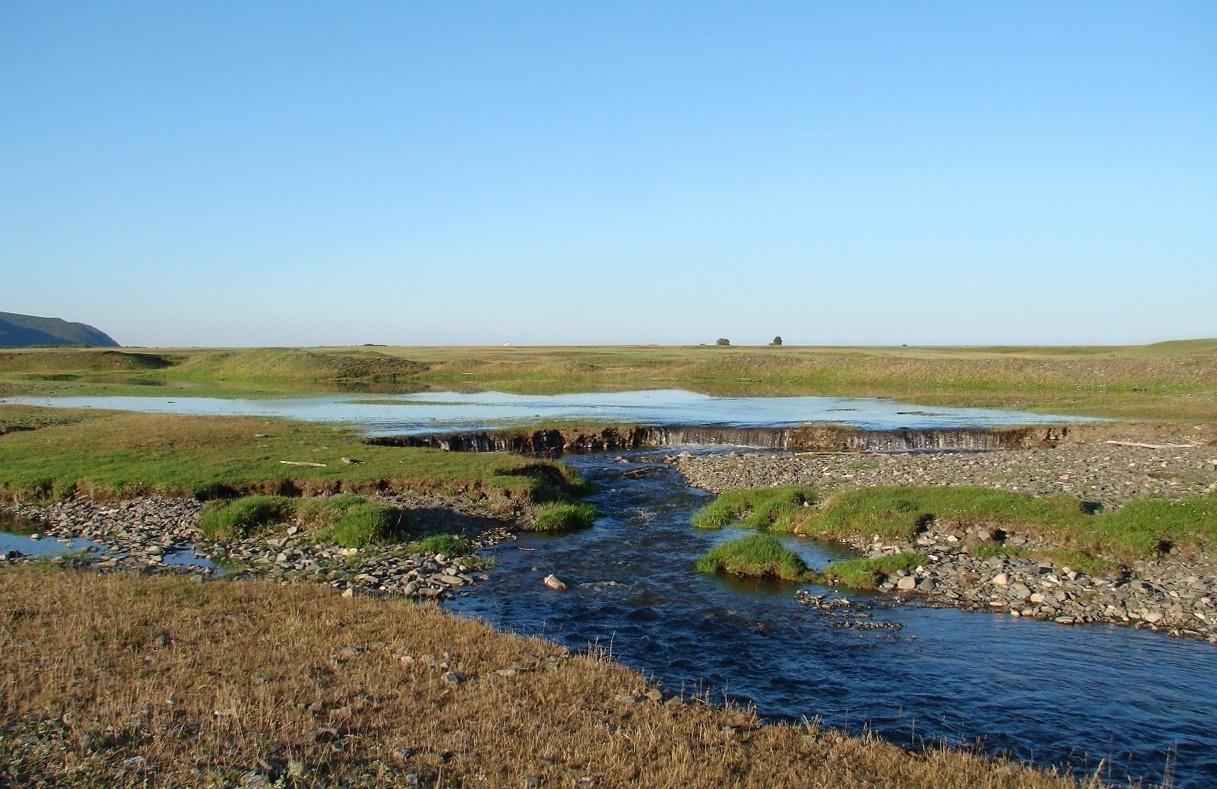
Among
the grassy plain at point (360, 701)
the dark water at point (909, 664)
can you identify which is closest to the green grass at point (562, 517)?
the dark water at point (909, 664)

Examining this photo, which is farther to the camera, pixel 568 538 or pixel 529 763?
pixel 568 538

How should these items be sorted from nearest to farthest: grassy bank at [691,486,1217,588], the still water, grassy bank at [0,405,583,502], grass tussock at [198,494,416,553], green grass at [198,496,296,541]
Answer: grassy bank at [691,486,1217,588]
grass tussock at [198,494,416,553]
green grass at [198,496,296,541]
grassy bank at [0,405,583,502]
the still water

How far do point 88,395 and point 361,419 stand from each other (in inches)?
1531

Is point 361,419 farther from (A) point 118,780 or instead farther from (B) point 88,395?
(A) point 118,780

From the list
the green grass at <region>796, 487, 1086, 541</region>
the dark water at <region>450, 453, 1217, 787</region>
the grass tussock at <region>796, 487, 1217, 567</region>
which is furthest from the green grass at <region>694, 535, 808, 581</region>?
the grass tussock at <region>796, 487, 1217, 567</region>

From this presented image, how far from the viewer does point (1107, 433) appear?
46.2 m

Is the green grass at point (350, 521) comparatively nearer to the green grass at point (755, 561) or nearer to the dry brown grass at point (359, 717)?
the dry brown grass at point (359, 717)

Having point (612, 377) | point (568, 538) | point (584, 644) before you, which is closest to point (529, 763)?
point (584, 644)

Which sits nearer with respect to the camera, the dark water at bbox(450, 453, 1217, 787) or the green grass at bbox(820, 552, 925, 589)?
the dark water at bbox(450, 453, 1217, 787)

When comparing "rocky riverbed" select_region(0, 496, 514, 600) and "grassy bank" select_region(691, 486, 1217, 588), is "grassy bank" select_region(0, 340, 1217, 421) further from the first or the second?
"rocky riverbed" select_region(0, 496, 514, 600)

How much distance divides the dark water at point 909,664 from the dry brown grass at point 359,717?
1.66 meters

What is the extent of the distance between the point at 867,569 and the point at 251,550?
53.0 feet

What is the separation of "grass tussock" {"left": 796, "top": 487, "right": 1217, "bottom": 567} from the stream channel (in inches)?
81.9

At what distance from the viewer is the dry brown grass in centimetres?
917
